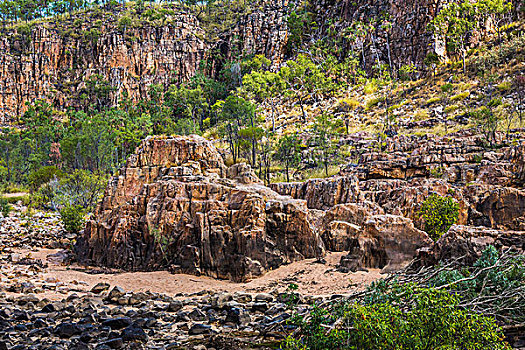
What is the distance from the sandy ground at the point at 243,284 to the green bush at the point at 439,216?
5821 mm

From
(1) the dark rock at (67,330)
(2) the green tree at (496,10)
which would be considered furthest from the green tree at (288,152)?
(2) the green tree at (496,10)

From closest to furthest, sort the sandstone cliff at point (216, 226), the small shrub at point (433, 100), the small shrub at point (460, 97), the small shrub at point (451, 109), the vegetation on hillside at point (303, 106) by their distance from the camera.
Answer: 1. the sandstone cliff at point (216, 226)
2. the vegetation on hillside at point (303, 106)
3. the small shrub at point (451, 109)
4. the small shrub at point (460, 97)
5. the small shrub at point (433, 100)

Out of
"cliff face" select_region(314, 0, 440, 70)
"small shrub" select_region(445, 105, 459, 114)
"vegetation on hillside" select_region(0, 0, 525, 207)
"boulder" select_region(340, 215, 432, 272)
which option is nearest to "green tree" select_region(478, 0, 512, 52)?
"vegetation on hillside" select_region(0, 0, 525, 207)

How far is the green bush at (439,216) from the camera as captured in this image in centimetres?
2498

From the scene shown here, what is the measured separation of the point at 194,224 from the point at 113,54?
313ft

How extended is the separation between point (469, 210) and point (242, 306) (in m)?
17.9

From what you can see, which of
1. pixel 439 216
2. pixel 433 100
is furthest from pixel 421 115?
pixel 439 216

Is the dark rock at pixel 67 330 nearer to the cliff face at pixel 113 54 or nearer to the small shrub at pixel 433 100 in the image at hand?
the small shrub at pixel 433 100

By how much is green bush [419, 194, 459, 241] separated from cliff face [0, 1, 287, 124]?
270 ft

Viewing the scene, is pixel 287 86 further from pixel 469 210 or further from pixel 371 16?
pixel 469 210

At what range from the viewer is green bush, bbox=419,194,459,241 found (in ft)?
82.0

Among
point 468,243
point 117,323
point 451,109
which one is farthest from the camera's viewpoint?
point 451,109

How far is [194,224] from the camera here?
84.1ft

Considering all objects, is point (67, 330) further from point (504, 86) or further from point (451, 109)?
point (504, 86)
